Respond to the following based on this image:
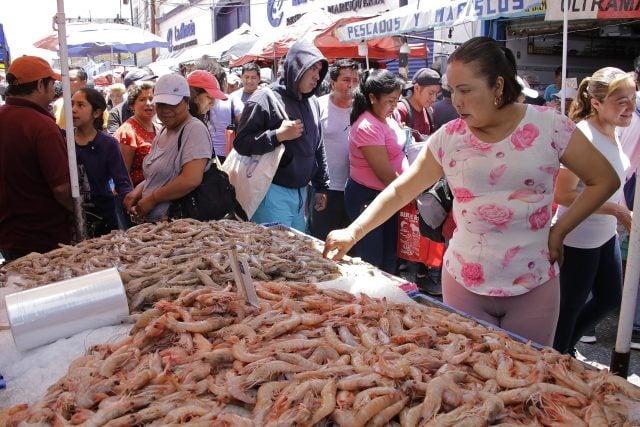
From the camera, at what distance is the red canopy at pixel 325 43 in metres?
11.3

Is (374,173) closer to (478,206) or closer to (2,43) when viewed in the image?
(478,206)

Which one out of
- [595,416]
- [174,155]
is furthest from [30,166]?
[595,416]

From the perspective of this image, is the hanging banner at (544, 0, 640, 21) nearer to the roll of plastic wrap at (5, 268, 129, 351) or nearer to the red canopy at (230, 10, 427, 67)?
the roll of plastic wrap at (5, 268, 129, 351)

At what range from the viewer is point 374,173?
15.6 feet

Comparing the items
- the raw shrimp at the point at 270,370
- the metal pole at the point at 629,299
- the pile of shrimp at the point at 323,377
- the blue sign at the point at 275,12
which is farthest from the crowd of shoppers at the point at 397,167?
the blue sign at the point at 275,12

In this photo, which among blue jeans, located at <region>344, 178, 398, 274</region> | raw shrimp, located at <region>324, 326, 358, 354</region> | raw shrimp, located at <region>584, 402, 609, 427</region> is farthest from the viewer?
blue jeans, located at <region>344, 178, 398, 274</region>

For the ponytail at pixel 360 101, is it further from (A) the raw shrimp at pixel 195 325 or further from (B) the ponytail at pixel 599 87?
(A) the raw shrimp at pixel 195 325

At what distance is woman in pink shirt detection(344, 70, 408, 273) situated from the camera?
4.67 m

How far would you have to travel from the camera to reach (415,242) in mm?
5012

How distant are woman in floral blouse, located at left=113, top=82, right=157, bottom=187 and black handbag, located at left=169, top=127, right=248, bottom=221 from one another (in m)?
1.23

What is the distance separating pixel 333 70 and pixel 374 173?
3.89 feet

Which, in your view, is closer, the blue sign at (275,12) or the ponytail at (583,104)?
the ponytail at (583,104)

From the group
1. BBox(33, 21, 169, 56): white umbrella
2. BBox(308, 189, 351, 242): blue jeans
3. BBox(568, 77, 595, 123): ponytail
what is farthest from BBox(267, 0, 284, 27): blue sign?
BBox(568, 77, 595, 123): ponytail

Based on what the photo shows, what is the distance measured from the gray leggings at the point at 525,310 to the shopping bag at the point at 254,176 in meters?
2.01
